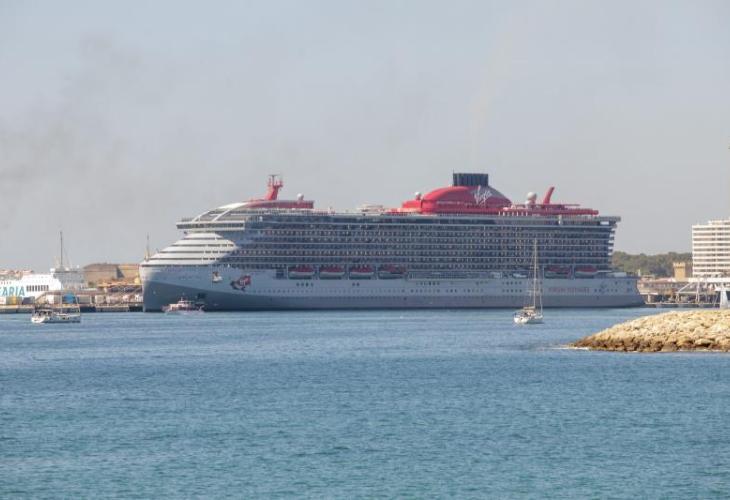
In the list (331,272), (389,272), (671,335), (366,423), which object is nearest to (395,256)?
(389,272)

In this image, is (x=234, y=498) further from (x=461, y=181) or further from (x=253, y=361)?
(x=461, y=181)

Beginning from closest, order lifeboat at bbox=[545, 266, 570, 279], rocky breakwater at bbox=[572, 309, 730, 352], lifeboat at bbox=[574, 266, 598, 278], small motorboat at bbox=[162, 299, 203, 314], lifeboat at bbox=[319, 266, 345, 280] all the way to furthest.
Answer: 1. rocky breakwater at bbox=[572, 309, 730, 352]
2. small motorboat at bbox=[162, 299, 203, 314]
3. lifeboat at bbox=[319, 266, 345, 280]
4. lifeboat at bbox=[545, 266, 570, 279]
5. lifeboat at bbox=[574, 266, 598, 278]

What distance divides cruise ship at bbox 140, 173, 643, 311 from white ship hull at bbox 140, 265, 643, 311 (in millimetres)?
88

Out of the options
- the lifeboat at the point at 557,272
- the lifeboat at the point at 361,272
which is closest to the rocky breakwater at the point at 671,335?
the lifeboat at the point at 361,272

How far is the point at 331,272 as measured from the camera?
139375mm

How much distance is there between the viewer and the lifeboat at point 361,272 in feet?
461

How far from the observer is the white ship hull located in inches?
5266

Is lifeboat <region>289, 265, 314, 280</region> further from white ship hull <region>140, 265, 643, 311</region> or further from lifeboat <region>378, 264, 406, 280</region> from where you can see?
lifeboat <region>378, 264, 406, 280</region>

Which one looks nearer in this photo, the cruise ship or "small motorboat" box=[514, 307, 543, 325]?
"small motorboat" box=[514, 307, 543, 325]

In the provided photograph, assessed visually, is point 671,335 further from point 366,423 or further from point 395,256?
point 395,256

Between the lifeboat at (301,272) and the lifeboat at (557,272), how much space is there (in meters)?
23.5

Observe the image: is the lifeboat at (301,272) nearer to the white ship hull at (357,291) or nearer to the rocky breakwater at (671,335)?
the white ship hull at (357,291)

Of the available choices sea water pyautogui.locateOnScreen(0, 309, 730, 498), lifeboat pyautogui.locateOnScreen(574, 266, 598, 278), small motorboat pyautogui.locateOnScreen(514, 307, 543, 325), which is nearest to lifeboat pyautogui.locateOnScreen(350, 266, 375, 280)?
lifeboat pyautogui.locateOnScreen(574, 266, 598, 278)

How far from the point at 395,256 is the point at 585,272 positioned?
19.1 metres
